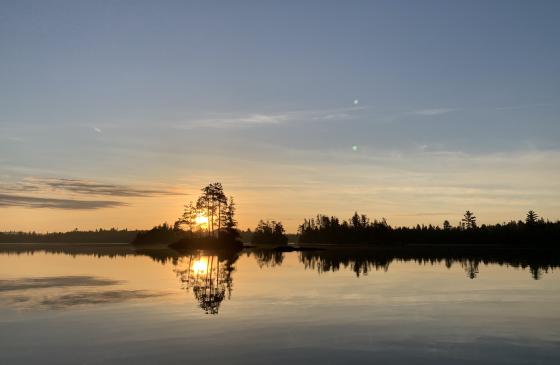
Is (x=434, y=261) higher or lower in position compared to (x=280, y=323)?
higher

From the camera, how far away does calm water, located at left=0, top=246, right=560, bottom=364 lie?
16.3 meters

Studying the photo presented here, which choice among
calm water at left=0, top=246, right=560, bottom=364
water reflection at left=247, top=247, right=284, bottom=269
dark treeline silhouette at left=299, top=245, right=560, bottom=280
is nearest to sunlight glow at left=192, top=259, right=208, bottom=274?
water reflection at left=247, top=247, right=284, bottom=269

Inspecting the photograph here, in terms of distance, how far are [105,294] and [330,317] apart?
15896 millimetres

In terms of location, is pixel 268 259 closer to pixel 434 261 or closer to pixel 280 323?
pixel 434 261

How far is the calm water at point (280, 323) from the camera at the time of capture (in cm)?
1634

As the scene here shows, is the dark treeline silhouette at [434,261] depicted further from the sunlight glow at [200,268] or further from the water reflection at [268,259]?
the sunlight glow at [200,268]

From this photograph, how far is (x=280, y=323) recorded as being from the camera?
853 inches

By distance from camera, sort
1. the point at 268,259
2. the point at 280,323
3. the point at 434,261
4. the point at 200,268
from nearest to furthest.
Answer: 1. the point at 280,323
2. the point at 200,268
3. the point at 434,261
4. the point at 268,259

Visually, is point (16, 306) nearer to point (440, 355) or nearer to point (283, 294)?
point (283, 294)

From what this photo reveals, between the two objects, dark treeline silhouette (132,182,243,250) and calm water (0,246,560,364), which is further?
dark treeline silhouette (132,182,243,250)

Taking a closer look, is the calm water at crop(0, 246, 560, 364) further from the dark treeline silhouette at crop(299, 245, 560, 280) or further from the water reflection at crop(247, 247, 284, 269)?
the water reflection at crop(247, 247, 284, 269)

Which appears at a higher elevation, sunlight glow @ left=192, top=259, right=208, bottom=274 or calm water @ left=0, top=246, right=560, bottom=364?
sunlight glow @ left=192, top=259, right=208, bottom=274

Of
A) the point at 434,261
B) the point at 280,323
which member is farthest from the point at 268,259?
the point at 280,323

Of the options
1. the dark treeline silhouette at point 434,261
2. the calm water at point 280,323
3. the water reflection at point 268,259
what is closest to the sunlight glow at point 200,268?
the water reflection at point 268,259
